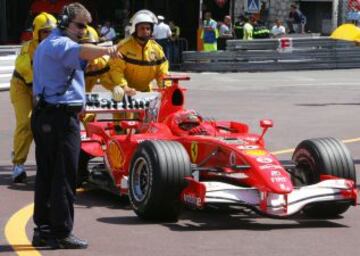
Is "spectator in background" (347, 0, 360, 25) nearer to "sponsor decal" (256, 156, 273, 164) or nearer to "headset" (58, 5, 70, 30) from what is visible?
"sponsor decal" (256, 156, 273, 164)

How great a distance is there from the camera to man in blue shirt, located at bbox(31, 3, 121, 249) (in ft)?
24.1

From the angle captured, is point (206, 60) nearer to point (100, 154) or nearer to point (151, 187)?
point (100, 154)

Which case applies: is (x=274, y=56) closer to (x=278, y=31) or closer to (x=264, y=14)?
(x=278, y=31)

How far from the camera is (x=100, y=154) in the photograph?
33.4 ft

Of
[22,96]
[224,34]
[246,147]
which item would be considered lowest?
[224,34]

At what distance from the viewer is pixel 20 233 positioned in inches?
318

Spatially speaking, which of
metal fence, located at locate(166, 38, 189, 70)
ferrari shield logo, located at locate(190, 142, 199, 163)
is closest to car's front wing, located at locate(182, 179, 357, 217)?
ferrari shield logo, located at locate(190, 142, 199, 163)

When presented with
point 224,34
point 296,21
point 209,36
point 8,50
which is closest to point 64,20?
point 8,50

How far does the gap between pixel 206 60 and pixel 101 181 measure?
65.6 ft

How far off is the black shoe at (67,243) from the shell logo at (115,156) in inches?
81.4

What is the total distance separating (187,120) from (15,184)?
222 centimetres

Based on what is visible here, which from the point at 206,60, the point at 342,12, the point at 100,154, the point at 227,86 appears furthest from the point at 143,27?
the point at 342,12

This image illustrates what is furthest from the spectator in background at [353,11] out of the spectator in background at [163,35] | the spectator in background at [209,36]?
the spectator in background at [163,35]

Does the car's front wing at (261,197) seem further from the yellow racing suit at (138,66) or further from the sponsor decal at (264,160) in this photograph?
the yellow racing suit at (138,66)
